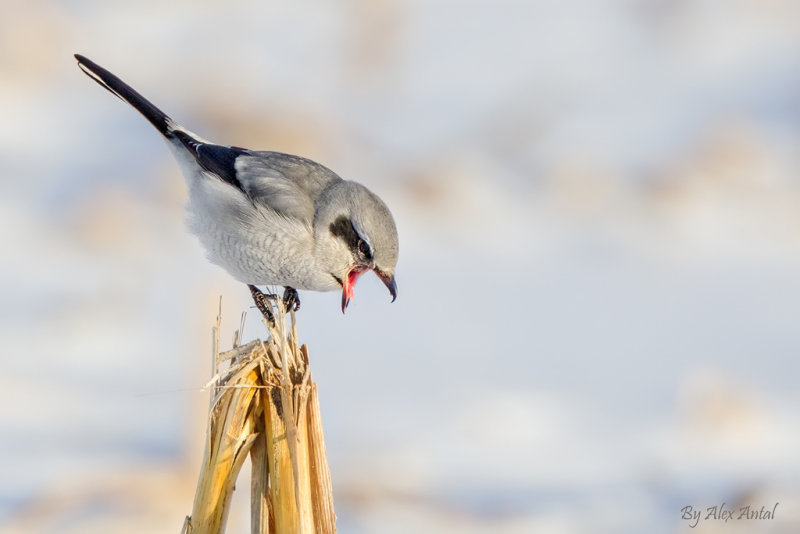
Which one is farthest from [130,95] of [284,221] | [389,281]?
[389,281]

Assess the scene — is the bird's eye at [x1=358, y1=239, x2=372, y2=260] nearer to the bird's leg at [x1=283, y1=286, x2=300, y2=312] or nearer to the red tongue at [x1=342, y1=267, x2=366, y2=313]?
the red tongue at [x1=342, y1=267, x2=366, y2=313]

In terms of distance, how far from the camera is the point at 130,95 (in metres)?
3.76

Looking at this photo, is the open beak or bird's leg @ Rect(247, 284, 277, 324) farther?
bird's leg @ Rect(247, 284, 277, 324)

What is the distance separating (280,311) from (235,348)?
0.52ft

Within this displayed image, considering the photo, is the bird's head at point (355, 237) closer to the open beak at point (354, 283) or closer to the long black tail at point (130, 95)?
the open beak at point (354, 283)

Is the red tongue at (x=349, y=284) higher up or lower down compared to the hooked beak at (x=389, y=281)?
higher up

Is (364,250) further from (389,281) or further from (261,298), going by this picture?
(261,298)

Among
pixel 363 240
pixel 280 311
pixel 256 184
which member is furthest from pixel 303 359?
pixel 256 184

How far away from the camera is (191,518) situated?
223cm

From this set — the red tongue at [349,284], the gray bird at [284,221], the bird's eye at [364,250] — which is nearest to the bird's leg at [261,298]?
the gray bird at [284,221]

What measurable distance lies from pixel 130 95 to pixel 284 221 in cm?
94

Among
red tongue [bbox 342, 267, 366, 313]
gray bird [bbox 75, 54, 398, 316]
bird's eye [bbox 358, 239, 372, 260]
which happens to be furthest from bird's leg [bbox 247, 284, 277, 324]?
bird's eye [bbox 358, 239, 372, 260]

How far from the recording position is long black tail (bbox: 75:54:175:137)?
3648 millimetres

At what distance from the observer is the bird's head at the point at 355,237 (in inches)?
127
